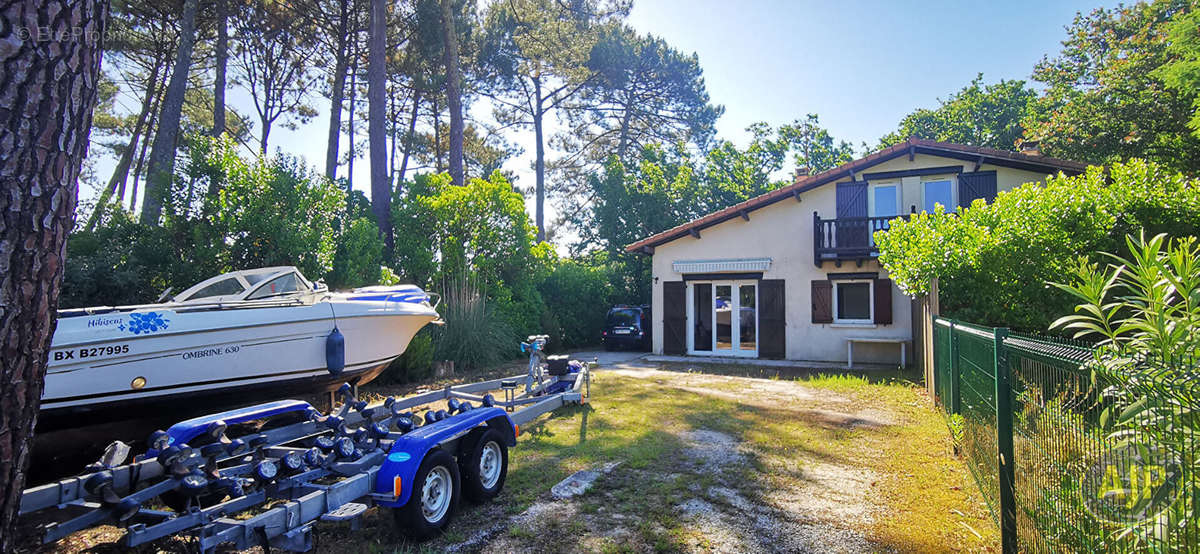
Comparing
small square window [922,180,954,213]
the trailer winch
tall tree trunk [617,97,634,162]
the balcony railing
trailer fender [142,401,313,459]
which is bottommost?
the trailer winch

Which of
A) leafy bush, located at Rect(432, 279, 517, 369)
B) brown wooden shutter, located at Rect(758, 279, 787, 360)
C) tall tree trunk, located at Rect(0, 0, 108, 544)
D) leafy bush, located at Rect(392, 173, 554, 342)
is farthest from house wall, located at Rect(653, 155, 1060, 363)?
tall tree trunk, located at Rect(0, 0, 108, 544)

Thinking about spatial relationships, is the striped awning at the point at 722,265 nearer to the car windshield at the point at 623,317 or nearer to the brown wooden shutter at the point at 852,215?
the brown wooden shutter at the point at 852,215

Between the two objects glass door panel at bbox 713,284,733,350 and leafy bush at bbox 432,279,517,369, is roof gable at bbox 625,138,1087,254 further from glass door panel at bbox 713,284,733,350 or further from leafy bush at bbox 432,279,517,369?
leafy bush at bbox 432,279,517,369

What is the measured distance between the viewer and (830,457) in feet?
18.7

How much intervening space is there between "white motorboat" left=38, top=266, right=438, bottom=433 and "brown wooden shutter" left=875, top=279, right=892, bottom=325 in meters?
10.3

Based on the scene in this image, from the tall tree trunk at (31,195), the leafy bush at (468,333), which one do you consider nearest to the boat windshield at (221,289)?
the tall tree trunk at (31,195)

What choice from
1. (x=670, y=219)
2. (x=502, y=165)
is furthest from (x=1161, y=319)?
(x=502, y=165)

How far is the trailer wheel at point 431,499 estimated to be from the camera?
3596 mm

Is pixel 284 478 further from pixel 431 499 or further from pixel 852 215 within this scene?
pixel 852 215

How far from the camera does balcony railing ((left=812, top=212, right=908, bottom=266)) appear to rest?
44.2ft

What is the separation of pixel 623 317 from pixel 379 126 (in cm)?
854

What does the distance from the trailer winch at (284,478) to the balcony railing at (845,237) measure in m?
10.9

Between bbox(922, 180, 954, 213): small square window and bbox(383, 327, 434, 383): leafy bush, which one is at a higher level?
bbox(922, 180, 954, 213): small square window

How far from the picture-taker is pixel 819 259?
13.9 meters
